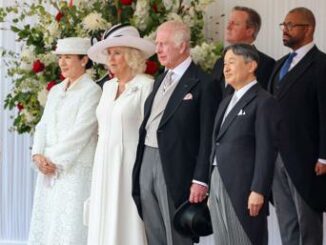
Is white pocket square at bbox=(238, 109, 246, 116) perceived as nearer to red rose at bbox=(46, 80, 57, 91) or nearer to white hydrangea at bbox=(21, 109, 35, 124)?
red rose at bbox=(46, 80, 57, 91)

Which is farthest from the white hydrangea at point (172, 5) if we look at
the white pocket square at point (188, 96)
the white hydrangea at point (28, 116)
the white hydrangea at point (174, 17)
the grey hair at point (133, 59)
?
the white pocket square at point (188, 96)

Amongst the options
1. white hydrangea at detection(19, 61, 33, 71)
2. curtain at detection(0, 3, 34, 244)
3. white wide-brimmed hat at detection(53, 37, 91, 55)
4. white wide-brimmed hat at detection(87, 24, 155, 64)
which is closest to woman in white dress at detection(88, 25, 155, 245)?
white wide-brimmed hat at detection(87, 24, 155, 64)

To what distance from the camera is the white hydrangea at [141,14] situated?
4926 millimetres

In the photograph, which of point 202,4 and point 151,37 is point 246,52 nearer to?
point 151,37

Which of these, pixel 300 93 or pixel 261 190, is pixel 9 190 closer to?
pixel 300 93

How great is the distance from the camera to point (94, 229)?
4.35m

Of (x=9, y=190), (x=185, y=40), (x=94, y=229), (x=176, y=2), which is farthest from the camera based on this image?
(x=9, y=190)

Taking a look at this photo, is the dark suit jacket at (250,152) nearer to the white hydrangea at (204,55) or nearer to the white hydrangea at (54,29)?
the white hydrangea at (204,55)

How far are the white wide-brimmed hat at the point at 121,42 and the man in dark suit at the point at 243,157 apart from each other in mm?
817

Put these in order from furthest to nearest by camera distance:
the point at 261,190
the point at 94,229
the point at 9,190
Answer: the point at 9,190
the point at 94,229
the point at 261,190

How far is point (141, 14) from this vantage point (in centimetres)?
493

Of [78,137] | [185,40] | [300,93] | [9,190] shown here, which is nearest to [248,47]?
[185,40]

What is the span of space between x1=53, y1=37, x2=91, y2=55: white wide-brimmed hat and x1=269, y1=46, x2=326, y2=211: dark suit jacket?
1256 millimetres

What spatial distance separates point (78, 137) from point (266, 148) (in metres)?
1.51
